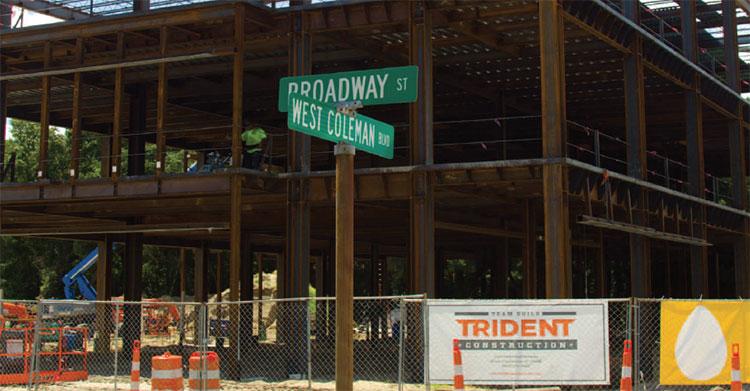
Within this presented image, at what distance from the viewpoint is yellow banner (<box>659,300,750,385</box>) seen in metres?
13.4

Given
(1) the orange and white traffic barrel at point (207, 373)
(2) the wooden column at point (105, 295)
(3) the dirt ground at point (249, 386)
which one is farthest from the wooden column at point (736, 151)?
(1) the orange and white traffic barrel at point (207, 373)

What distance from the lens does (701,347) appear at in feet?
44.5

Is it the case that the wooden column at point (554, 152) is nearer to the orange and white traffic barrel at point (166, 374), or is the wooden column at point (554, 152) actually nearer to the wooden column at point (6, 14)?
the orange and white traffic barrel at point (166, 374)

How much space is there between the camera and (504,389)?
63.1 feet

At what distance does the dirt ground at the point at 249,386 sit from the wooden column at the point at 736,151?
1659 centimetres

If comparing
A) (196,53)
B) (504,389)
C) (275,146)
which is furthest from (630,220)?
(275,146)

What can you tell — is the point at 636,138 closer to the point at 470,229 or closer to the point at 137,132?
the point at 470,229

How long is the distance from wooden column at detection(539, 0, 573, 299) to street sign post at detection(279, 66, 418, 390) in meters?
9.80

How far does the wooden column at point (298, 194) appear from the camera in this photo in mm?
20984

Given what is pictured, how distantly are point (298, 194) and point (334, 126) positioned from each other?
1281cm

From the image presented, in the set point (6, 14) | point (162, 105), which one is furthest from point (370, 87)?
point (6, 14)

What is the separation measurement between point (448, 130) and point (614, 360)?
1432cm

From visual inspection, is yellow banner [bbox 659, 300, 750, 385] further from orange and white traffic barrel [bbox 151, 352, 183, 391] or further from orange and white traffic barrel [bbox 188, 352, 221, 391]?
orange and white traffic barrel [bbox 151, 352, 183, 391]


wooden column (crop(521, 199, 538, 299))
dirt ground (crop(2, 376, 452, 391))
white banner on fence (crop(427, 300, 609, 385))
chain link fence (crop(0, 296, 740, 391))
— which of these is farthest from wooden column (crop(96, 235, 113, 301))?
white banner on fence (crop(427, 300, 609, 385))
